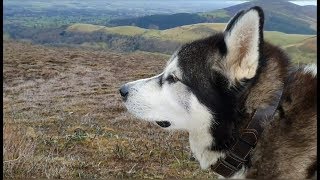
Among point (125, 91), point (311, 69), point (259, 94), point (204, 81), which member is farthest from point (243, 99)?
point (125, 91)

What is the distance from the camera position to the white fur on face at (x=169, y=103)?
510 centimetres

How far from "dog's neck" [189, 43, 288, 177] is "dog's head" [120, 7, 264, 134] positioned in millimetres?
109

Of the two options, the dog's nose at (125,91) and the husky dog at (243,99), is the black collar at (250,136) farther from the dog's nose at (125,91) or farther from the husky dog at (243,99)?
the dog's nose at (125,91)

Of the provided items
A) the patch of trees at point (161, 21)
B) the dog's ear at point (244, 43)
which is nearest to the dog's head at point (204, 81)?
the dog's ear at point (244, 43)

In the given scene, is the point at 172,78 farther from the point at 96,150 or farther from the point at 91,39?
the point at 91,39

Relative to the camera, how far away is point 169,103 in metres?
5.32

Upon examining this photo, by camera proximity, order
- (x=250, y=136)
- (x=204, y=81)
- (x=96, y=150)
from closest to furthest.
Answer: (x=250, y=136), (x=204, y=81), (x=96, y=150)

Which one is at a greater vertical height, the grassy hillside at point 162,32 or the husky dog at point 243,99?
the husky dog at point 243,99

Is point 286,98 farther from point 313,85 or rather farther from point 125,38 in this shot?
point 125,38

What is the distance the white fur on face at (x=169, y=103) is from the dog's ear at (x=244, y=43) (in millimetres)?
535

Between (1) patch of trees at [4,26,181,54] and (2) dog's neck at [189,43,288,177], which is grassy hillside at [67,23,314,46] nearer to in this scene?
(1) patch of trees at [4,26,181,54]

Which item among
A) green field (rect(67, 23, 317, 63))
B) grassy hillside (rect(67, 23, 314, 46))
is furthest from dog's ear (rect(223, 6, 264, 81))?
grassy hillside (rect(67, 23, 314, 46))

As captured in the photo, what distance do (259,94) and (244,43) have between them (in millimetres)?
527

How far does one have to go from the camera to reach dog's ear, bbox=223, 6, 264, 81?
14.7 feet
